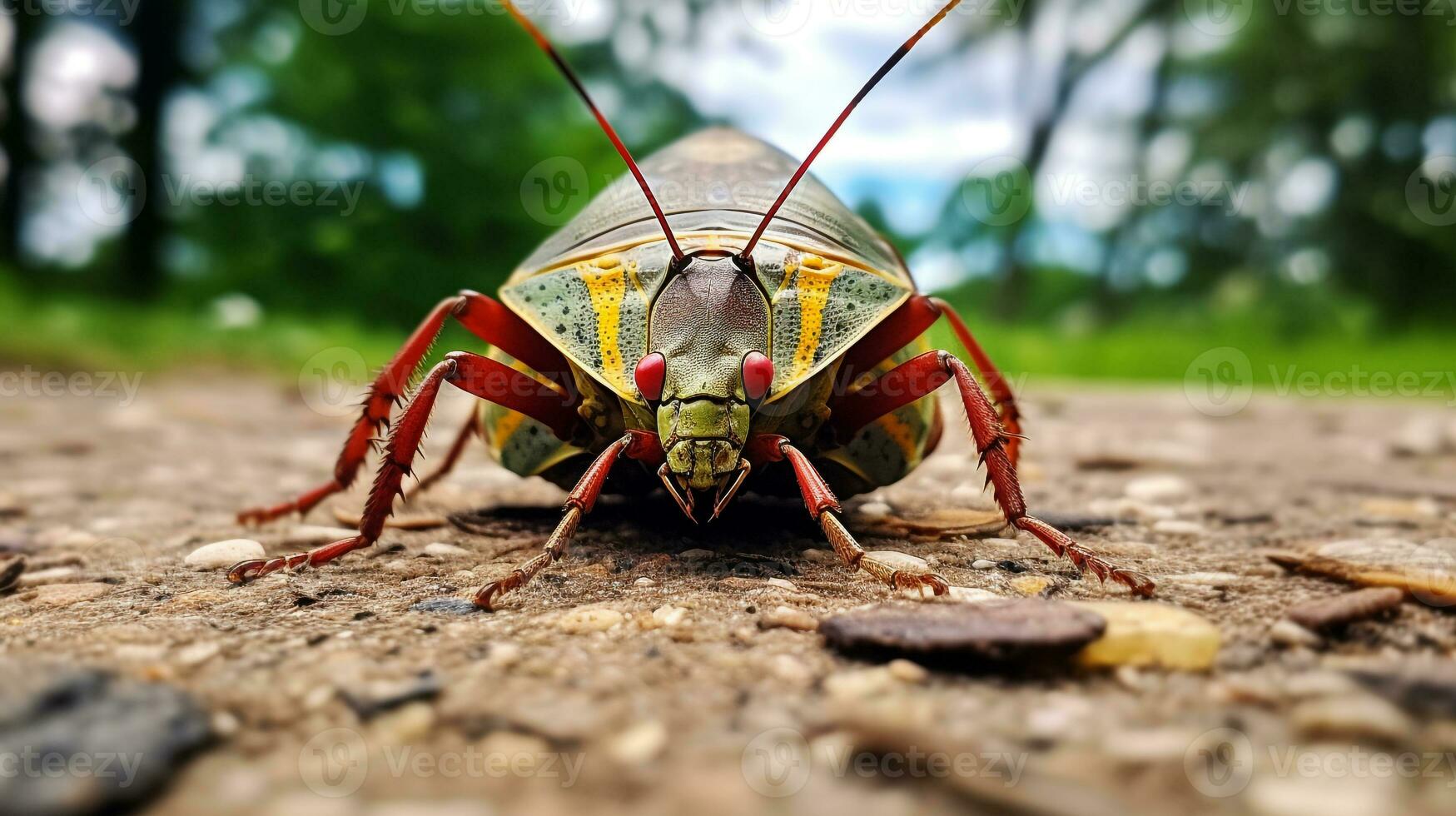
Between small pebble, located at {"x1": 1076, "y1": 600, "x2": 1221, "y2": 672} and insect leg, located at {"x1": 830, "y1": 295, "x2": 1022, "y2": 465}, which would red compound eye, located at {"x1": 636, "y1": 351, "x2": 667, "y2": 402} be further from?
small pebble, located at {"x1": 1076, "y1": 600, "x2": 1221, "y2": 672}

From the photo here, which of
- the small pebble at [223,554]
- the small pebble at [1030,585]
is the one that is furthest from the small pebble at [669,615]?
the small pebble at [223,554]

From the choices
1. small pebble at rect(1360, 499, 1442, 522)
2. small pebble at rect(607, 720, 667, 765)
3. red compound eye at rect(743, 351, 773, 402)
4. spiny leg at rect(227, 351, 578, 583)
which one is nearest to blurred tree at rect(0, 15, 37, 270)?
spiny leg at rect(227, 351, 578, 583)

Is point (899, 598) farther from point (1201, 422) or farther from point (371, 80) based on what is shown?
point (371, 80)

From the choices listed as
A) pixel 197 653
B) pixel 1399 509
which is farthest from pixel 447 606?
pixel 1399 509

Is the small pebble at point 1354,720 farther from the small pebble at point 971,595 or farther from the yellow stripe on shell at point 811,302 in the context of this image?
the yellow stripe on shell at point 811,302

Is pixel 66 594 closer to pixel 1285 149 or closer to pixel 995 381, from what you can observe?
pixel 995 381

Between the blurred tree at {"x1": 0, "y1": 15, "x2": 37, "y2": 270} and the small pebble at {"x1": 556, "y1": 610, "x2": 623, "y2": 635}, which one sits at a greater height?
the blurred tree at {"x1": 0, "y1": 15, "x2": 37, "y2": 270}
